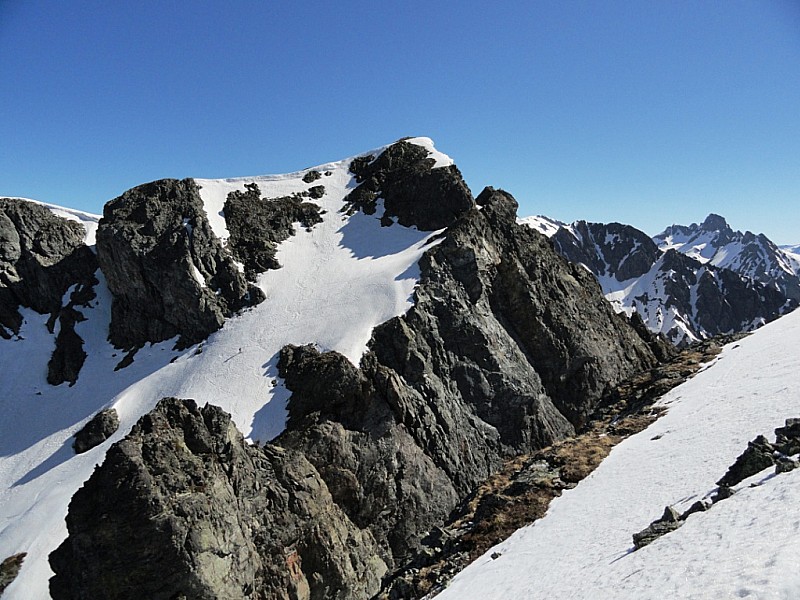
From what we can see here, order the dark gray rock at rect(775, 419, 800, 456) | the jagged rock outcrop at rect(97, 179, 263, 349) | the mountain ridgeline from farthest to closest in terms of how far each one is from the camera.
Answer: the jagged rock outcrop at rect(97, 179, 263, 349)
the mountain ridgeline
the dark gray rock at rect(775, 419, 800, 456)

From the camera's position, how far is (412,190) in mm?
64125

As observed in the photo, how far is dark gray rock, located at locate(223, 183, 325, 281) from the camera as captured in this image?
180 ft

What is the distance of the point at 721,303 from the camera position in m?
188

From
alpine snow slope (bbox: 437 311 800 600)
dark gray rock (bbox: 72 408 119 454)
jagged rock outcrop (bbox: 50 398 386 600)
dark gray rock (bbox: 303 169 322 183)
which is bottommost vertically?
alpine snow slope (bbox: 437 311 800 600)

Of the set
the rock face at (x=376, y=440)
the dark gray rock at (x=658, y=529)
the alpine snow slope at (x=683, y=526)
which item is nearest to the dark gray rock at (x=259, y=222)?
the rock face at (x=376, y=440)

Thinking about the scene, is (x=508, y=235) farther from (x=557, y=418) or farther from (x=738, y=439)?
(x=738, y=439)

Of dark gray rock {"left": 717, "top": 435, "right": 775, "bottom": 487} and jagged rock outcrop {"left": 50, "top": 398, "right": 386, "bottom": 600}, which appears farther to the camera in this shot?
jagged rock outcrop {"left": 50, "top": 398, "right": 386, "bottom": 600}

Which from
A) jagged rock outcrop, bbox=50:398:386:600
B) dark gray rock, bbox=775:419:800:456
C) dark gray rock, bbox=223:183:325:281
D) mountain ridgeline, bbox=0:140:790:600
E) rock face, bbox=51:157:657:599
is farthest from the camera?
dark gray rock, bbox=223:183:325:281

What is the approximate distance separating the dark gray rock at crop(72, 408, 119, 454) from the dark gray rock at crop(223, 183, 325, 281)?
66.2ft

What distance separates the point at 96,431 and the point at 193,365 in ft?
29.2

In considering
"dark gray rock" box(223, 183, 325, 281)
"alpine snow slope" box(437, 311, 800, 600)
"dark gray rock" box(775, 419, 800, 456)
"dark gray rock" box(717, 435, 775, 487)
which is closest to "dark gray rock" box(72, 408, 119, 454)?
"dark gray rock" box(223, 183, 325, 281)

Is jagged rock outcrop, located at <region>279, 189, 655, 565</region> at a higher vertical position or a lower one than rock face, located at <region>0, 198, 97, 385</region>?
lower

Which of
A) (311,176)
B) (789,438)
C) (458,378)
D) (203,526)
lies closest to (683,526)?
(789,438)

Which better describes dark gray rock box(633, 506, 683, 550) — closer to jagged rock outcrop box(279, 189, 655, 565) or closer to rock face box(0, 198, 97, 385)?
jagged rock outcrop box(279, 189, 655, 565)
